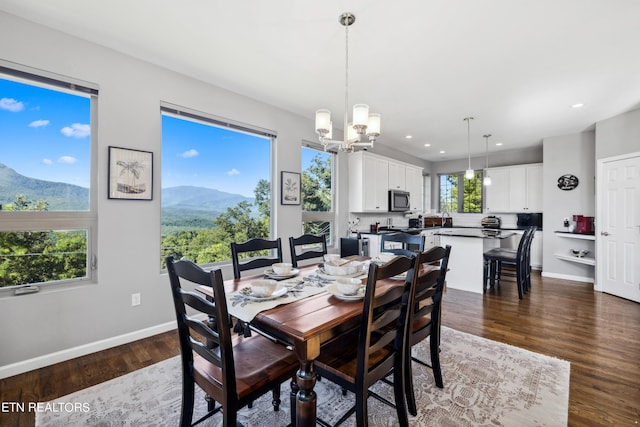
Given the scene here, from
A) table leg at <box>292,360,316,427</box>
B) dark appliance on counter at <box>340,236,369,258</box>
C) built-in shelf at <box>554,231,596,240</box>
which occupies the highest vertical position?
built-in shelf at <box>554,231,596,240</box>

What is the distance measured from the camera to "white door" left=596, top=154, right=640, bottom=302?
402 cm

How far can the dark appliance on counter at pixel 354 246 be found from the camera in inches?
189

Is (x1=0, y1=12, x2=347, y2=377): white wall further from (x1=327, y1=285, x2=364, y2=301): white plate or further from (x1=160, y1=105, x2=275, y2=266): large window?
(x1=327, y1=285, x2=364, y2=301): white plate

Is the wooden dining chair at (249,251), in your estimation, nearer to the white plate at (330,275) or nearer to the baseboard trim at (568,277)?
the white plate at (330,275)

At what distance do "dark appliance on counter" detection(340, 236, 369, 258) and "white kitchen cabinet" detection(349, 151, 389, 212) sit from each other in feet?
1.94

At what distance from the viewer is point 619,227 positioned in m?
4.24

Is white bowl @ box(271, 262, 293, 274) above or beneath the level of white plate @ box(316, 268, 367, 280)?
above

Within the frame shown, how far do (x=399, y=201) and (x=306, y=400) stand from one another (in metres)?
5.17

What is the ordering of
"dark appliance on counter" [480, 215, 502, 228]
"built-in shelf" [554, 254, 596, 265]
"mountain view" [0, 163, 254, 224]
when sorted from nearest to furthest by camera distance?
"mountain view" [0, 163, 254, 224], "built-in shelf" [554, 254, 596, 265], "dark appliance on counter" [480, 215, 502, 228]

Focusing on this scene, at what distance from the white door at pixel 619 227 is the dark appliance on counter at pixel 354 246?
3.66 metres

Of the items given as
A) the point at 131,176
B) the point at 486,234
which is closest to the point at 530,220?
the point at 486,234

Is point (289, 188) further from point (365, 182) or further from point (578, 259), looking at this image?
point (578, 259)

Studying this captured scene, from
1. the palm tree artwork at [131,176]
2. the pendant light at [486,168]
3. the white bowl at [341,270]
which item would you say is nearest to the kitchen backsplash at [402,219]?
the pendant light at [486,168]

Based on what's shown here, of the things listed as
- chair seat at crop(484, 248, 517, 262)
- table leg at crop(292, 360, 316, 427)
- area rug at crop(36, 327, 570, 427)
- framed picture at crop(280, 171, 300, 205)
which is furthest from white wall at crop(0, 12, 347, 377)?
chair seat at crop(484, 248, 517, 262)
